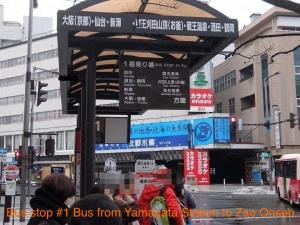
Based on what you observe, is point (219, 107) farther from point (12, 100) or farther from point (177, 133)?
point (12, 100)

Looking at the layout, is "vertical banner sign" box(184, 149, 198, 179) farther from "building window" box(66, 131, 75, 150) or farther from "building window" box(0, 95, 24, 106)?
"building window" box(0, 95, 24, 106)

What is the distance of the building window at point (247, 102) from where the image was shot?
63272 millimetres

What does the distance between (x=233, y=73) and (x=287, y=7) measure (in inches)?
2469

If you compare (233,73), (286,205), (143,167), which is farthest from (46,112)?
(143,167)

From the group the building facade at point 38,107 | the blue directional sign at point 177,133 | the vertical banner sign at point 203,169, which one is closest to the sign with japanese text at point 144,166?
the blue directional sign at point 177,133

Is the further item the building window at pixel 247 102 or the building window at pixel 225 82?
the building window at pixel 225 82

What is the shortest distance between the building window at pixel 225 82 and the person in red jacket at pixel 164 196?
201 ft

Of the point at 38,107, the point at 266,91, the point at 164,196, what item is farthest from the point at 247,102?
the point at 164,196

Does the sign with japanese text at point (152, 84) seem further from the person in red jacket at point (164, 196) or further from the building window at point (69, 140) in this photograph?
the building window at point (69, 140)

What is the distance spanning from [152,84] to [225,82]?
2418 inches

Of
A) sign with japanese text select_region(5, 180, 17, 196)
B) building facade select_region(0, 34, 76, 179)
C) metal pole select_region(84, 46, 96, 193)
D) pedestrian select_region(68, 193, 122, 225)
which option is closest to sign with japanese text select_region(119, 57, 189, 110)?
metal pole select_region(84, 46, 96, 193)

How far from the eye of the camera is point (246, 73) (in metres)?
64.8

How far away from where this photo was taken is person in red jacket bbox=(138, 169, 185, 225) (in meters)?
6.26

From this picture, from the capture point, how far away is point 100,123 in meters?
12.8
